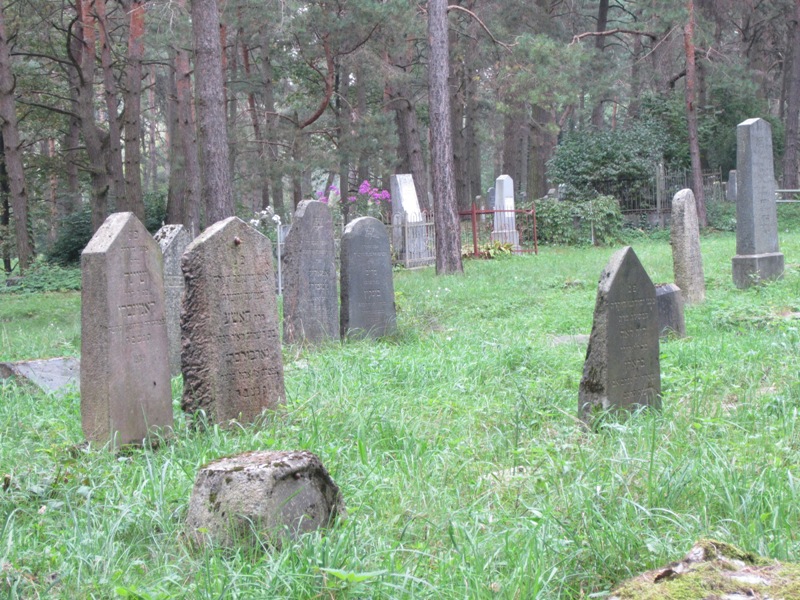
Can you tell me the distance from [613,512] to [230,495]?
163 centimetres

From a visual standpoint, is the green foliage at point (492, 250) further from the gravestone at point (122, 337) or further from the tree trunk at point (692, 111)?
the gravestone at point (122, 337)

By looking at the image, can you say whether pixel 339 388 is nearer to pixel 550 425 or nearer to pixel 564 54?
pixel 550 425

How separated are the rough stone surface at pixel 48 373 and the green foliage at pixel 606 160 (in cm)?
2392

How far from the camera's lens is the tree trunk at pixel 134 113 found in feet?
65.9

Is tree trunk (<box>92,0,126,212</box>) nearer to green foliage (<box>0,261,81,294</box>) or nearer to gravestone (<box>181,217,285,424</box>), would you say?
green foliage (<box>0,261,81,294</box>)

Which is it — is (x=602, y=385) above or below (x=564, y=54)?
below

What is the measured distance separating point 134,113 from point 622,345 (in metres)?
18.3

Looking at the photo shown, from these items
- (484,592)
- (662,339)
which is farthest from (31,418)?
(662,339)

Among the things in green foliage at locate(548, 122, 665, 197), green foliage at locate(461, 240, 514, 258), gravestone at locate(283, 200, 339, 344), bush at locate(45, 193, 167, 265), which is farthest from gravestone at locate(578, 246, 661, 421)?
green foliage at locate(548, 122, 665, 197)

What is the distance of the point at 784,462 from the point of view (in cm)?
439

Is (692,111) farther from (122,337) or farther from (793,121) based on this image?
(122,337)

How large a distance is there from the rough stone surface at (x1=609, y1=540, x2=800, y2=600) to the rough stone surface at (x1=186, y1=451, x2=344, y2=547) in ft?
5.30

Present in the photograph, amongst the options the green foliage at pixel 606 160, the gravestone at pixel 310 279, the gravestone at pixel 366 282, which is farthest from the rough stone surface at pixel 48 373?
the green foliage at pixel 606 160

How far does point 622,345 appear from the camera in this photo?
596 centimetres
